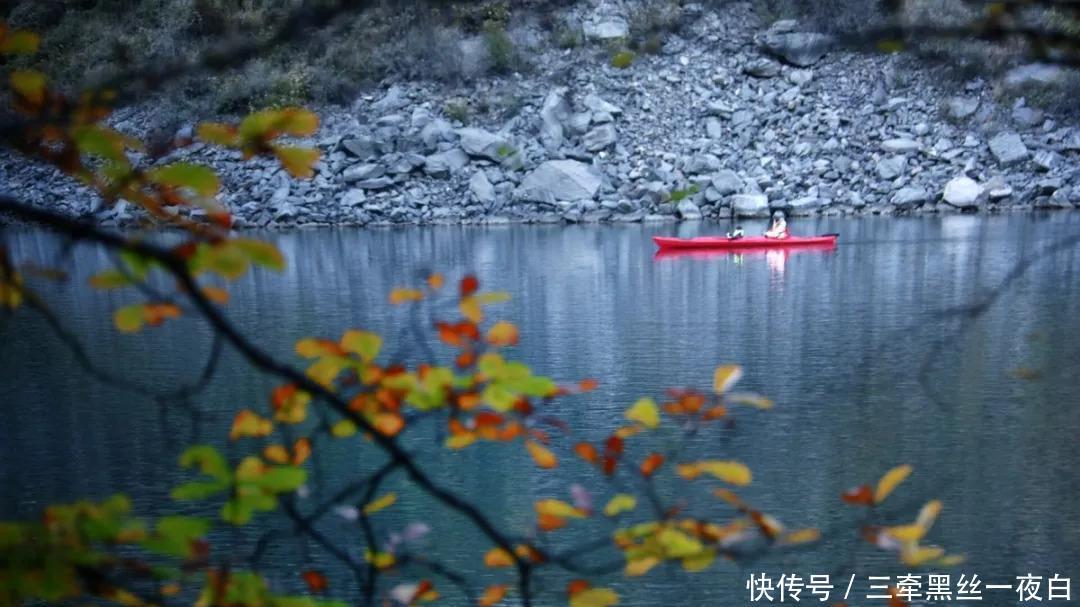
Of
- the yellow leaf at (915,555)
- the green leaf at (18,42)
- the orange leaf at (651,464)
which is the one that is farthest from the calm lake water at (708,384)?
the green leaf at (18,42)

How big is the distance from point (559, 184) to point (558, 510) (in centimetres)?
2410

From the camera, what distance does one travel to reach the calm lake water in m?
5.68

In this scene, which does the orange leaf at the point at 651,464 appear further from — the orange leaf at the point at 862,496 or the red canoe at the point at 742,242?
the red canoe at the point at 742,242

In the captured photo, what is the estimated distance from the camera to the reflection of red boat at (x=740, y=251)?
59.7ft

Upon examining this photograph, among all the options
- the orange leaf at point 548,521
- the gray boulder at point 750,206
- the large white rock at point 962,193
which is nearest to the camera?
the orange leaf at point 548,521

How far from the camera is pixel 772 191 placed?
25.8 meters

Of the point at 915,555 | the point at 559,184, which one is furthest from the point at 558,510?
the point at 559,184

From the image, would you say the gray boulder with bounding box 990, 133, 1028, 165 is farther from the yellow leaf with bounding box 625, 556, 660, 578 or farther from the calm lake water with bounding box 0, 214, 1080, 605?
the yellow leaf with bounding box 625, 556, 660, 578

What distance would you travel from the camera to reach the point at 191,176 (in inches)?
46.1

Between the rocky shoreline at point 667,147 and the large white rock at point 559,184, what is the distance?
0.05m

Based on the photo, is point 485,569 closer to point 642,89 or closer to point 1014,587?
point 1014,587

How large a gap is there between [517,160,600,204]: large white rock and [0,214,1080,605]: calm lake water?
7595 mm

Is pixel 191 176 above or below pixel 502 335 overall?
above

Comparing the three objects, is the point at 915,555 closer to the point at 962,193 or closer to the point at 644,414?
the point at 644,414
